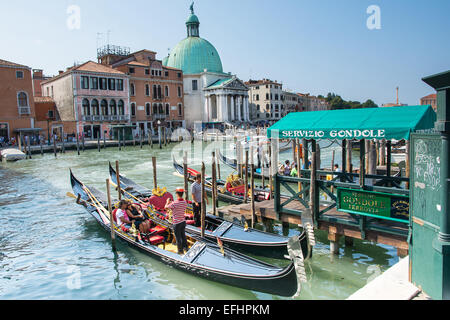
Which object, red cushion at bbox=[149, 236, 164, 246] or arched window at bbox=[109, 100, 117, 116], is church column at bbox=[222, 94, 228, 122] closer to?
arched window at bbox=[109, 100, 117, 116]

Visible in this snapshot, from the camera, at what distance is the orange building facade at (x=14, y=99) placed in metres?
29.5

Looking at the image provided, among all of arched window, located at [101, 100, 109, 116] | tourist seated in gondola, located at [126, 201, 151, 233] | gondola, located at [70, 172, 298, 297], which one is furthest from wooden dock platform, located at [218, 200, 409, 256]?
arched window, located at [101, 100, 109, 116]

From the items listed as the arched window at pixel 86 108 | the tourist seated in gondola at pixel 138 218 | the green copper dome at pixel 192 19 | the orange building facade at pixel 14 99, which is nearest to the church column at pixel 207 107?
the green copper dome at pixel 192 19

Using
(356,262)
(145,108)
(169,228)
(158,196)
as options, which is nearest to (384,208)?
(356,262)

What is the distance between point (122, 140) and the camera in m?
35.8

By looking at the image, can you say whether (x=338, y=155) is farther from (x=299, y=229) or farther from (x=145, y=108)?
(x=145, y=108)

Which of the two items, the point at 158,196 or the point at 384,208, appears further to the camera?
the point at 158,196

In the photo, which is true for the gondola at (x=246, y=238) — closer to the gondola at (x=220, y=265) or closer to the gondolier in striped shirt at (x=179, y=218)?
the gondola at (x=220, y=265)

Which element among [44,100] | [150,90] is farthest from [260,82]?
[44,100]

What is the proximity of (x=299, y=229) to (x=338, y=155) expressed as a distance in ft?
67.3

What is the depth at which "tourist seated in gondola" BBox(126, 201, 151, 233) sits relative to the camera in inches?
310

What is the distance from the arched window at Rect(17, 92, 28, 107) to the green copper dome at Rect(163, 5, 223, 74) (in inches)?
1065
